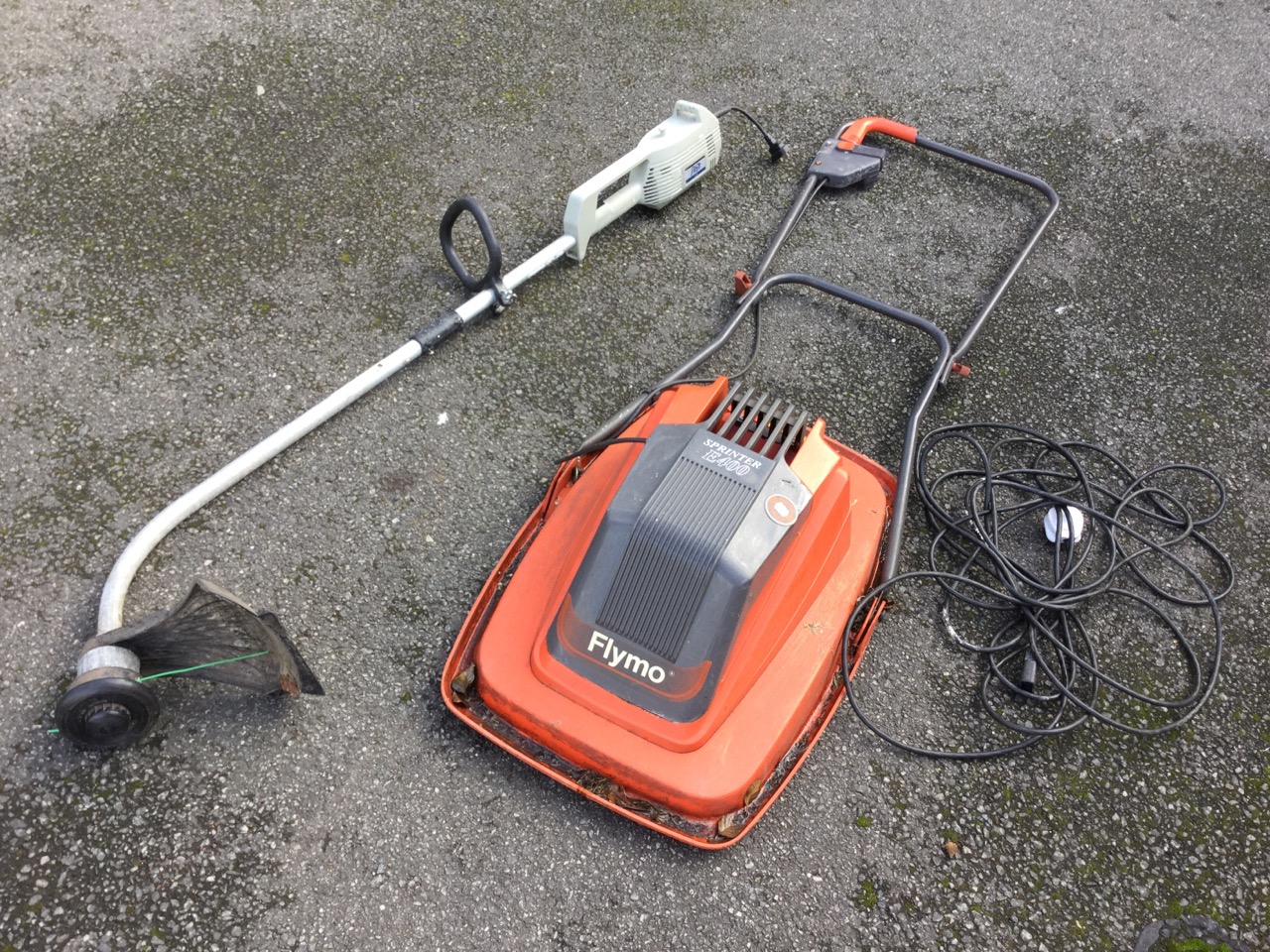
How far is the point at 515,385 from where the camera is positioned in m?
2.66

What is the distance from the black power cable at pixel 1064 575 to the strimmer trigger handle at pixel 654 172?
1154mm

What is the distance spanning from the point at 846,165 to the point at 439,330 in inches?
60.8

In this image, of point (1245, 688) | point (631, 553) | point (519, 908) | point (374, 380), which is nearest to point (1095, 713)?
point (1245, 688)

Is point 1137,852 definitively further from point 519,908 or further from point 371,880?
point 371,880

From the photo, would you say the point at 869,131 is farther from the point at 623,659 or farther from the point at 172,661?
the point at 172,661

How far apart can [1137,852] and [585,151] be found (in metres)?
2.62

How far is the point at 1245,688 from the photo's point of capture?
91.0 inches

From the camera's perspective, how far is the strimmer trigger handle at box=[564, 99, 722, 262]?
2793 mm

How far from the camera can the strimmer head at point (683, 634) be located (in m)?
1.81

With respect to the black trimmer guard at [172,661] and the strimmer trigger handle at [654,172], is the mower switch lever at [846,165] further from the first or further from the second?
the black trimmer guard at [172,661]

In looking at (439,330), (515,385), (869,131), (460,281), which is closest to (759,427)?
(515,385)

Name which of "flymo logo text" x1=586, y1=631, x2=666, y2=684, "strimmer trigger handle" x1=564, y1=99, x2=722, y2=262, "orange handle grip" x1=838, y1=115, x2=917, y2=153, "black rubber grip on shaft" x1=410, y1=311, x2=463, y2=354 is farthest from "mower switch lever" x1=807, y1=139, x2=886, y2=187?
"flymo logo text" x1=586, y1=631, x2=666, y2=684

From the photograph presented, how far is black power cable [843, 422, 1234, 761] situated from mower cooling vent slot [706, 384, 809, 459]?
410 millimetres

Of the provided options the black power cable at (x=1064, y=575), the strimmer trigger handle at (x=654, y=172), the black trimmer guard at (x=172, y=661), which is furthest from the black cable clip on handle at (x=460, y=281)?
the black power cable at (x=1064, y=575)
